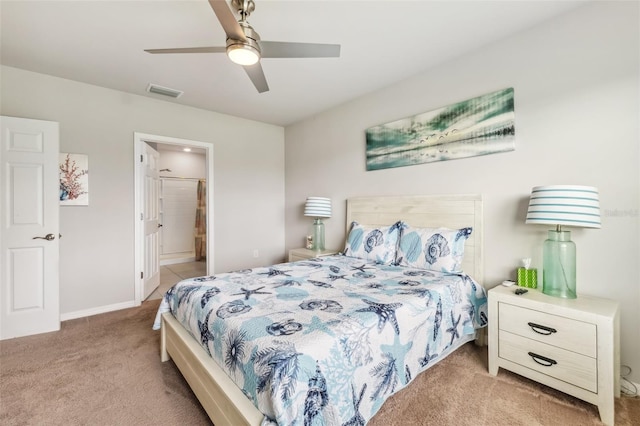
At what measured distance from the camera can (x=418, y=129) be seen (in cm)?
289

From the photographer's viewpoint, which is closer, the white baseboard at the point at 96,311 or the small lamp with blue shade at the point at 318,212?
the white baseboard at the point at 96,311

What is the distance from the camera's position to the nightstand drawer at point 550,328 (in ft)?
5.16

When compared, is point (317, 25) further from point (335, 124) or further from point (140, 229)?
point (140, 229)

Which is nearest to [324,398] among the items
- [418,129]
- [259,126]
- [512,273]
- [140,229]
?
[512,273]

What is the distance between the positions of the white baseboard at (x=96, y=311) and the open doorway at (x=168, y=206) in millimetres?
112

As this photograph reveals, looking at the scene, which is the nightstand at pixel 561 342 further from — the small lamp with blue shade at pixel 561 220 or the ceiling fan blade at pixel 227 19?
the ceiling fan blade at pixel 227 19

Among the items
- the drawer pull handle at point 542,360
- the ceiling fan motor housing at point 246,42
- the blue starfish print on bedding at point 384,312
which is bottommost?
the drawer pull handle at point 542,360

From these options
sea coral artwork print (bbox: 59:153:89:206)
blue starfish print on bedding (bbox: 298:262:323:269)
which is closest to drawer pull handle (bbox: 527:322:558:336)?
blue starfish print on bedding (bbox: 298:262:323:269)

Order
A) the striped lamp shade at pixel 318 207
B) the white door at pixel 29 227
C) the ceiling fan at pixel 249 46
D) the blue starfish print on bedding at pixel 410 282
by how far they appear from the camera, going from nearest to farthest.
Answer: the ceiling fan at pixel 249 46 < the blue starfish print on bedding at pixel 410 282 < the white door at pixel 29 227 < the striped lamp shade at pixel 318 207

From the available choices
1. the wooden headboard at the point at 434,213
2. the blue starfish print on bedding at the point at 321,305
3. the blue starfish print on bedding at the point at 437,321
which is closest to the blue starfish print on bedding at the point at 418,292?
the blue starfish print on bedding at the point at 437,321

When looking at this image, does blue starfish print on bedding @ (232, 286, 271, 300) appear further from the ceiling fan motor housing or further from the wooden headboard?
the wooden headboard

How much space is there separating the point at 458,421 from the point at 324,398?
3.16 ft

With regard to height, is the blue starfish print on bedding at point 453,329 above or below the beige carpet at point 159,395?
above

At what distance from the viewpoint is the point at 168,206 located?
6406 mm
